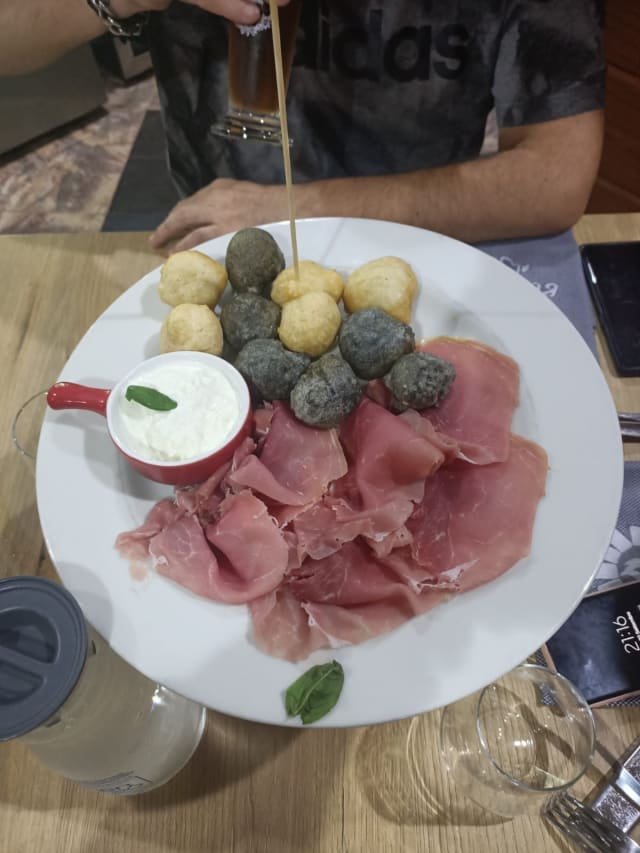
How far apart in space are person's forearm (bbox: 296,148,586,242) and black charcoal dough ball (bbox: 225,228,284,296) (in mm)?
325

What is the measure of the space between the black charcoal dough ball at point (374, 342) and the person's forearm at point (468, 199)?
18.5 inches

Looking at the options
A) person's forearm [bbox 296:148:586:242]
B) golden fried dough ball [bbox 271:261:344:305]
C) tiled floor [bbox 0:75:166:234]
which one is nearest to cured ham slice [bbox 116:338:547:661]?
golden fried dough ball [bbox 271:261:344:305]

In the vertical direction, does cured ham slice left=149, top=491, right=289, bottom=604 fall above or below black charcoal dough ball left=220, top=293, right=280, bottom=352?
below

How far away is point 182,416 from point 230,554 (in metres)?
0.24

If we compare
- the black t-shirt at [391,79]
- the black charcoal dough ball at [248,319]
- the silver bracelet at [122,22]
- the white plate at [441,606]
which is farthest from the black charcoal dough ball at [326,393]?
the silver bracelet at [122,22]

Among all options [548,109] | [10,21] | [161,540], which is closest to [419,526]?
[161,540]

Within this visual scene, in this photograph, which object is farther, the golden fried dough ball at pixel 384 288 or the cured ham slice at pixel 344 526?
the golden fried dough ball at pixel 384 288

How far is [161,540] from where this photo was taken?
0.92 meters

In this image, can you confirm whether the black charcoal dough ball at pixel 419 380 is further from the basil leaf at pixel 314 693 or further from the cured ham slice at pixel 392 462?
the basil leaf at pixel 314 693

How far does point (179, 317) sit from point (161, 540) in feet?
1.30

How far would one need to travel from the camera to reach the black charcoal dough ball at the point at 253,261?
1.14m

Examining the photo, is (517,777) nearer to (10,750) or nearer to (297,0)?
(10,750)

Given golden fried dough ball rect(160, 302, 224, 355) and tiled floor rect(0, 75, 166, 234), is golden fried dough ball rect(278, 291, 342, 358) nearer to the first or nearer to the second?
golden fried dough ball rect(160, 302, 224, 355)

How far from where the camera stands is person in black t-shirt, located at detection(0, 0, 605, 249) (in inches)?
52.0
